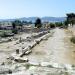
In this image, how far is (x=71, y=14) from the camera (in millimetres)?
107000

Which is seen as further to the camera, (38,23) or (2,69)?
(38,23)

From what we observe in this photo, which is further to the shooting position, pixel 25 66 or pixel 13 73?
pixel 25 66

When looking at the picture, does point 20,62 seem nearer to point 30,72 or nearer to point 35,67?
point 35,67

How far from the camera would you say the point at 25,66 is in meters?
14.3

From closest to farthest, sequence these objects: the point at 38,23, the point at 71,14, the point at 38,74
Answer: the point at 38,74 < the point at 71,14 < the point at 38,23

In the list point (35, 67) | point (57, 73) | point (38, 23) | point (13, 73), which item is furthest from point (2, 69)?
point (38, 23)

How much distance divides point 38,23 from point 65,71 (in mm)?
114083

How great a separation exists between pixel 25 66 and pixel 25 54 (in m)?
6.29

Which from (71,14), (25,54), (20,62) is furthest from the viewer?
(71,14)

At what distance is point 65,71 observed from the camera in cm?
1317

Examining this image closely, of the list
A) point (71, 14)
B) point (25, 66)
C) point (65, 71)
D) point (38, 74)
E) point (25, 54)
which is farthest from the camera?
point (71, 14)

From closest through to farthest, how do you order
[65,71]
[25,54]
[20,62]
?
[65,71], [20,62], [25,54]

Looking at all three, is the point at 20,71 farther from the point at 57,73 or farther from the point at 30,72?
the point at 57,73

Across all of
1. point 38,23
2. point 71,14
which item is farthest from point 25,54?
point 38,23
